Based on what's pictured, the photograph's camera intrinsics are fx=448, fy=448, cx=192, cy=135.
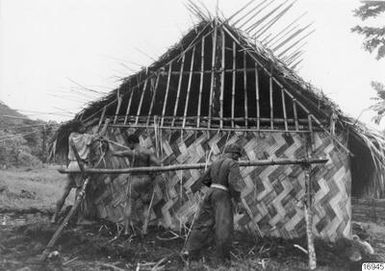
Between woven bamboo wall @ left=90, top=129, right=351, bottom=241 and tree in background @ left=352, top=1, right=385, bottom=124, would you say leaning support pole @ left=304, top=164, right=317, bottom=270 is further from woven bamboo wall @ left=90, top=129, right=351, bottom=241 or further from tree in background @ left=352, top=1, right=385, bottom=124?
tree in background @ left=352, top=1, right=385, bottom=124

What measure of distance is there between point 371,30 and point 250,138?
20.7 feet

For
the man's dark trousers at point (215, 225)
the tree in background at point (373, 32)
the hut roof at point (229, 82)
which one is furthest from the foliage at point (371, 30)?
the man's dark trousers at point (215, 225)

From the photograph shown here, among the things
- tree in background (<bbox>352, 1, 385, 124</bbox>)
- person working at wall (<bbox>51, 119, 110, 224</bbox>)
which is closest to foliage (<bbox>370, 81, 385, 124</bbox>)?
tree in background (<bbox>352, 1, 385, 124</bbox>)

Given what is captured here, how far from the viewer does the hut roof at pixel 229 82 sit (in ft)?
18.2

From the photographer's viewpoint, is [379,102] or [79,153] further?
[379,102]

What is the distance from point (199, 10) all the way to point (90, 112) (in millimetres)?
2227

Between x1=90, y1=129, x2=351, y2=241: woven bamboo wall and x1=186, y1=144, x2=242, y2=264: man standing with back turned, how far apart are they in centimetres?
89

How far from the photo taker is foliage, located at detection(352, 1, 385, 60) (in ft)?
33.0

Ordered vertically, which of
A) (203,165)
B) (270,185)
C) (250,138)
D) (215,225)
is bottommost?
(215,225)

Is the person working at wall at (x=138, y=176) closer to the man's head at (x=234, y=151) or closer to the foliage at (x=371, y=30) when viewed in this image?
the man's head at (x=234, y=151)

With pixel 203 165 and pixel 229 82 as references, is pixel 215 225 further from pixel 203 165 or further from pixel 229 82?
pixel 229 82

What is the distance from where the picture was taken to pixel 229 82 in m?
7.20

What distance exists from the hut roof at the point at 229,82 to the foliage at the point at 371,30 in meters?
4.22

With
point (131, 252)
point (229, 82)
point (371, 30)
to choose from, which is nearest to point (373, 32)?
point (371, 30)
